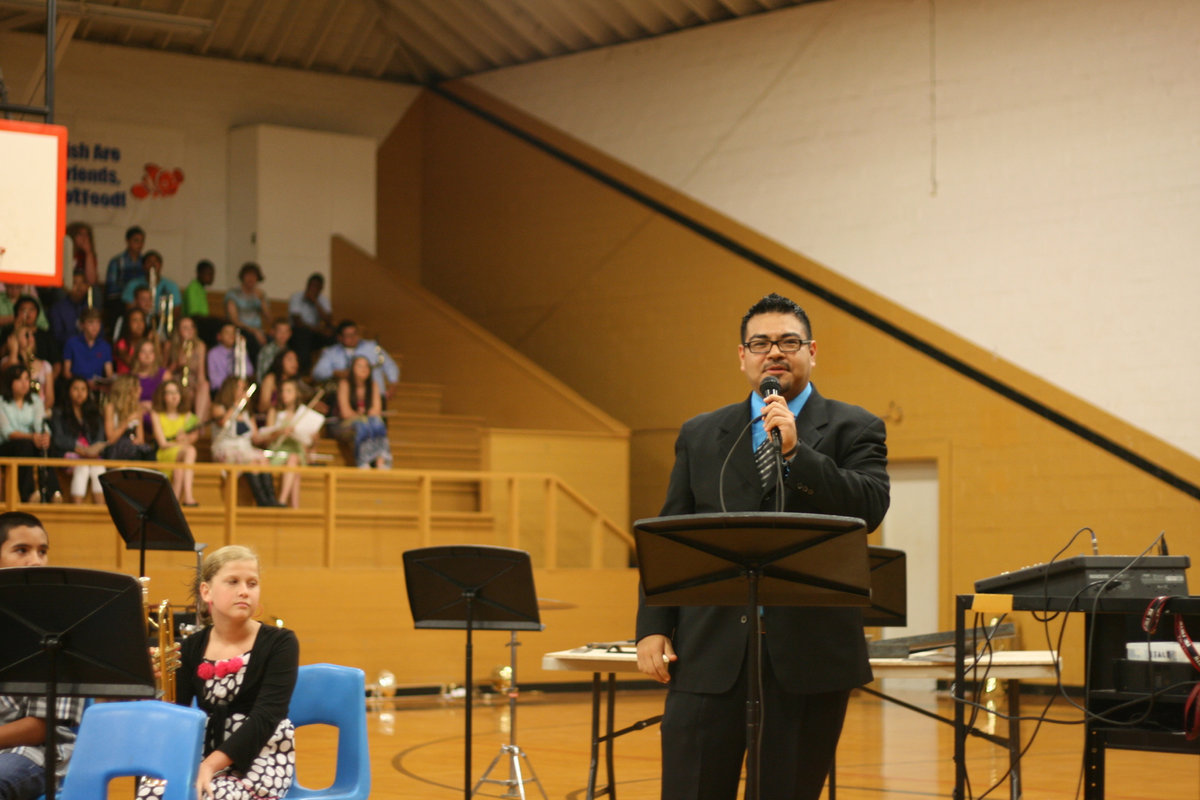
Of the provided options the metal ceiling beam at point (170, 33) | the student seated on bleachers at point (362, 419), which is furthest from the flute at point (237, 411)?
the metal ceiling beam at point (170, 33)

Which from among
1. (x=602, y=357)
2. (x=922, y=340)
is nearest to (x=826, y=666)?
(x=922, y=340)

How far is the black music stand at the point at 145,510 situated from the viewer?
7.22 m

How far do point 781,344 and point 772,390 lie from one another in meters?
0.17

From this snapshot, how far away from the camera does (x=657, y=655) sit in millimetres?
3494

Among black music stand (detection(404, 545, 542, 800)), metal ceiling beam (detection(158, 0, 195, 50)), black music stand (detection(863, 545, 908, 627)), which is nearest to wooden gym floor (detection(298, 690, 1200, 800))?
black music stand (detection(863, 545, 908, 627))

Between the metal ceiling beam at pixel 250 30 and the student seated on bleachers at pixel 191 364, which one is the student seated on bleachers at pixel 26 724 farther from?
the metal ceiling beam at pixel 250 30

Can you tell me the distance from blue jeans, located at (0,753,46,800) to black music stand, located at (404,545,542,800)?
7.09 ft

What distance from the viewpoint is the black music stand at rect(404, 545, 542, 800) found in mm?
6254

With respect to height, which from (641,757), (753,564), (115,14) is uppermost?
(115,14)

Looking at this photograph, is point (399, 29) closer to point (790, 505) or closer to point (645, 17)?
point (645, 17)

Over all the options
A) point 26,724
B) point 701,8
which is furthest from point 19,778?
point 701,8

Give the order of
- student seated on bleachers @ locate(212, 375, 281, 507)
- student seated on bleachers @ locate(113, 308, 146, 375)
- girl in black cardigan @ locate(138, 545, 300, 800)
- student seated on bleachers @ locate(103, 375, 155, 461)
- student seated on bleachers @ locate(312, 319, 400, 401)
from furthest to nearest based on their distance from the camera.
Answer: student seated on bleachers @ locate(312, 319, 400, 401) → student seated on bleachers @ locate(113, 308, 146, 375) → student seated on bleachers @ locate(212, 375, 281, 507) → student seated on bleachers @ locate(103, 375, 155, 461) → girl in black cardigan @ locate(138, 545, 300, 800)

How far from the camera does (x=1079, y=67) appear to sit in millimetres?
11523

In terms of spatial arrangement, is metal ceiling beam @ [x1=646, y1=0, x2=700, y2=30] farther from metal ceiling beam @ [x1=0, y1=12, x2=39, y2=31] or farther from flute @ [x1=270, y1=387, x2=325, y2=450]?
metal ceiling beam @ [x1=0, y1=12, x2=39, y2=31]
